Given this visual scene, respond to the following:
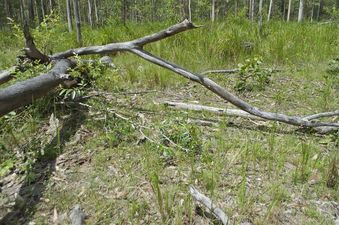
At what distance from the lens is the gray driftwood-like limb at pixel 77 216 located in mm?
1892

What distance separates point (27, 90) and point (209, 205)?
1.73m

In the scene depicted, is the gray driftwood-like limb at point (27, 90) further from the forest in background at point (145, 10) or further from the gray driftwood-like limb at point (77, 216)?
the forest in background at point (145, 10)

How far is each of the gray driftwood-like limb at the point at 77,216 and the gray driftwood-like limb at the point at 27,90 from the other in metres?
0.93

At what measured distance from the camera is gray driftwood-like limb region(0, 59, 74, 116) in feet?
7.70

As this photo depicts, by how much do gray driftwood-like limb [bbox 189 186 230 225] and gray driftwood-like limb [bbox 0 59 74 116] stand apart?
1477 mm

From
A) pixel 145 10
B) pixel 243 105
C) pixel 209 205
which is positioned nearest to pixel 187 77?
pixel 243 105

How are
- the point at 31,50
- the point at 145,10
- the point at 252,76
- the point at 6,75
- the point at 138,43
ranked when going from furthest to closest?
1. the point at 145,10
2. the point at 252,76
3. the point at 138,43
4. the point at 31,50
5. the point at 6,75

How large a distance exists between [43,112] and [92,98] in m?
0.58

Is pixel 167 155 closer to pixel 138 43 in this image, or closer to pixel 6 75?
pixel 138 43

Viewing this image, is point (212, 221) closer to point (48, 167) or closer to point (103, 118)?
point (48, 167)

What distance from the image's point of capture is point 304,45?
20.9ft

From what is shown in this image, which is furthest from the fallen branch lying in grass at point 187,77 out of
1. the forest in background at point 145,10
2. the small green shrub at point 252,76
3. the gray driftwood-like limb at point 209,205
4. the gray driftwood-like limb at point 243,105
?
the forest in background at point 145,10

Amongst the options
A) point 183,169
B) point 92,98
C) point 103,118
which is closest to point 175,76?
point 92,98

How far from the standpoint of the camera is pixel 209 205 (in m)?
1.93
